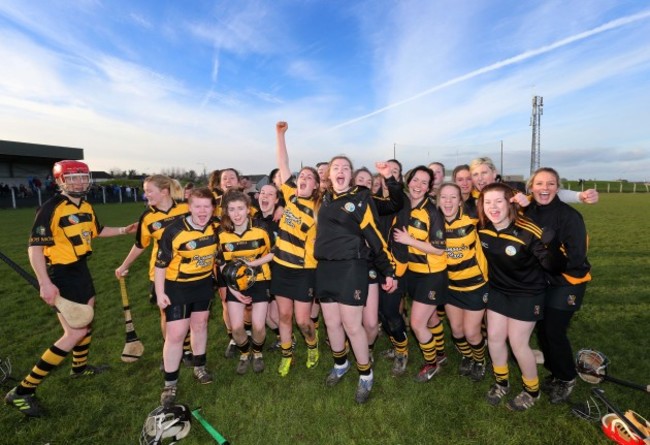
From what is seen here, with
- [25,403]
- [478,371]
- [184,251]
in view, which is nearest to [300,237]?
[184,251]

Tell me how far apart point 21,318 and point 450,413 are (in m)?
7.40

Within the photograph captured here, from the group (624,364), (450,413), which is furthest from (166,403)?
(624,364)

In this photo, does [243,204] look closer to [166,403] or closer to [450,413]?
[166,403]

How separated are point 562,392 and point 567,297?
3.62ft

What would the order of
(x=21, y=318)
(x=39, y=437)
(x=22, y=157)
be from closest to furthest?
(x=39, y=437)
(x=21, y=318)
(x=22, y=157)

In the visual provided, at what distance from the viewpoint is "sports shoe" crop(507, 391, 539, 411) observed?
148 inches

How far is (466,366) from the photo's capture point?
15.1ft

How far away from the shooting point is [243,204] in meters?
4.30

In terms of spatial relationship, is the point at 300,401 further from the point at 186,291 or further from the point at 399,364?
the point at 186,291

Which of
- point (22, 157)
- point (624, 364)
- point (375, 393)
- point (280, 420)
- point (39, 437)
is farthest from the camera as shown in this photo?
point (22, 157)

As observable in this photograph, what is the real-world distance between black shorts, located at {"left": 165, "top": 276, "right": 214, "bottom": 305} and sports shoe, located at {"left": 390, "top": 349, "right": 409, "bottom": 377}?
8.34 ft

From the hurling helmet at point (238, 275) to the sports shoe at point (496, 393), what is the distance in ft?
9.70

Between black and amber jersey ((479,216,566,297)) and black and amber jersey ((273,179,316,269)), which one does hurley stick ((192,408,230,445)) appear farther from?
black and amber jersey ((479,216,566,297))

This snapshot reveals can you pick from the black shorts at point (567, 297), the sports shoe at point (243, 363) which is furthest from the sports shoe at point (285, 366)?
the black shorts at point (567, 297)
